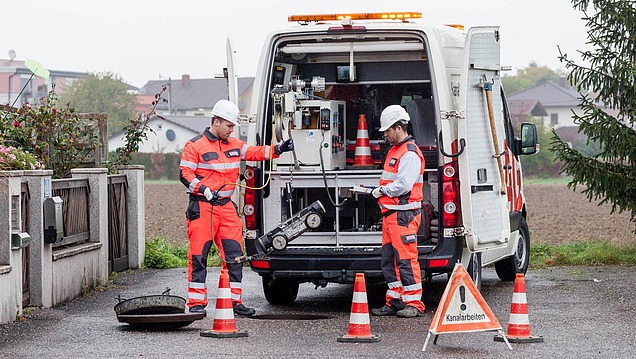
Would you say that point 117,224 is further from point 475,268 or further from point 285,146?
point 475,268

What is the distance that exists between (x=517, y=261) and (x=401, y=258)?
3860 millimetres

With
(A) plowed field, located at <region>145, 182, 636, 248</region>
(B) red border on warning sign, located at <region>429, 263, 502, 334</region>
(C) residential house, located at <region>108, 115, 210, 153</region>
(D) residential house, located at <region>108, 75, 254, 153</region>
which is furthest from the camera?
(D) residential house, located at <region>108, 75, 254, 153</region>

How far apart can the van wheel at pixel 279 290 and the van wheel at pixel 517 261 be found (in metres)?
2.87

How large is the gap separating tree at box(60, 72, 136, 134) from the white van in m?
79.9

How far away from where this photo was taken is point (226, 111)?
1066cm

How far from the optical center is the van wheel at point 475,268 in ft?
36.8

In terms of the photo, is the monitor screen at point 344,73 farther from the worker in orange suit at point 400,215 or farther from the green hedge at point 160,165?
the green hedge at point 160,165

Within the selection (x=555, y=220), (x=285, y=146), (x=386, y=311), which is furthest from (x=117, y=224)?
(x=555, y=220)

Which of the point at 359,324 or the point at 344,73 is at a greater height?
the point at 344,73

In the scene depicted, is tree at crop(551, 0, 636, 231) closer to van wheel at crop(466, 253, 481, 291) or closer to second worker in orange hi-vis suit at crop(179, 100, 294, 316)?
van wheel at crop(466, 253, 481, 291)

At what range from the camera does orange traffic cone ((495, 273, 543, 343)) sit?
9.09 meters

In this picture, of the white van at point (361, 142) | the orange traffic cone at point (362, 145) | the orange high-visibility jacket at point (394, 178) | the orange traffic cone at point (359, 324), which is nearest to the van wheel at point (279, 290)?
the white van at point (361, 142)

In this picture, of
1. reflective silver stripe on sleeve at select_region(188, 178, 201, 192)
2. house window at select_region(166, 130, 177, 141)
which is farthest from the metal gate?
house window at select_region(166, 130, 177, 141)

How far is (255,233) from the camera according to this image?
36.5ft
